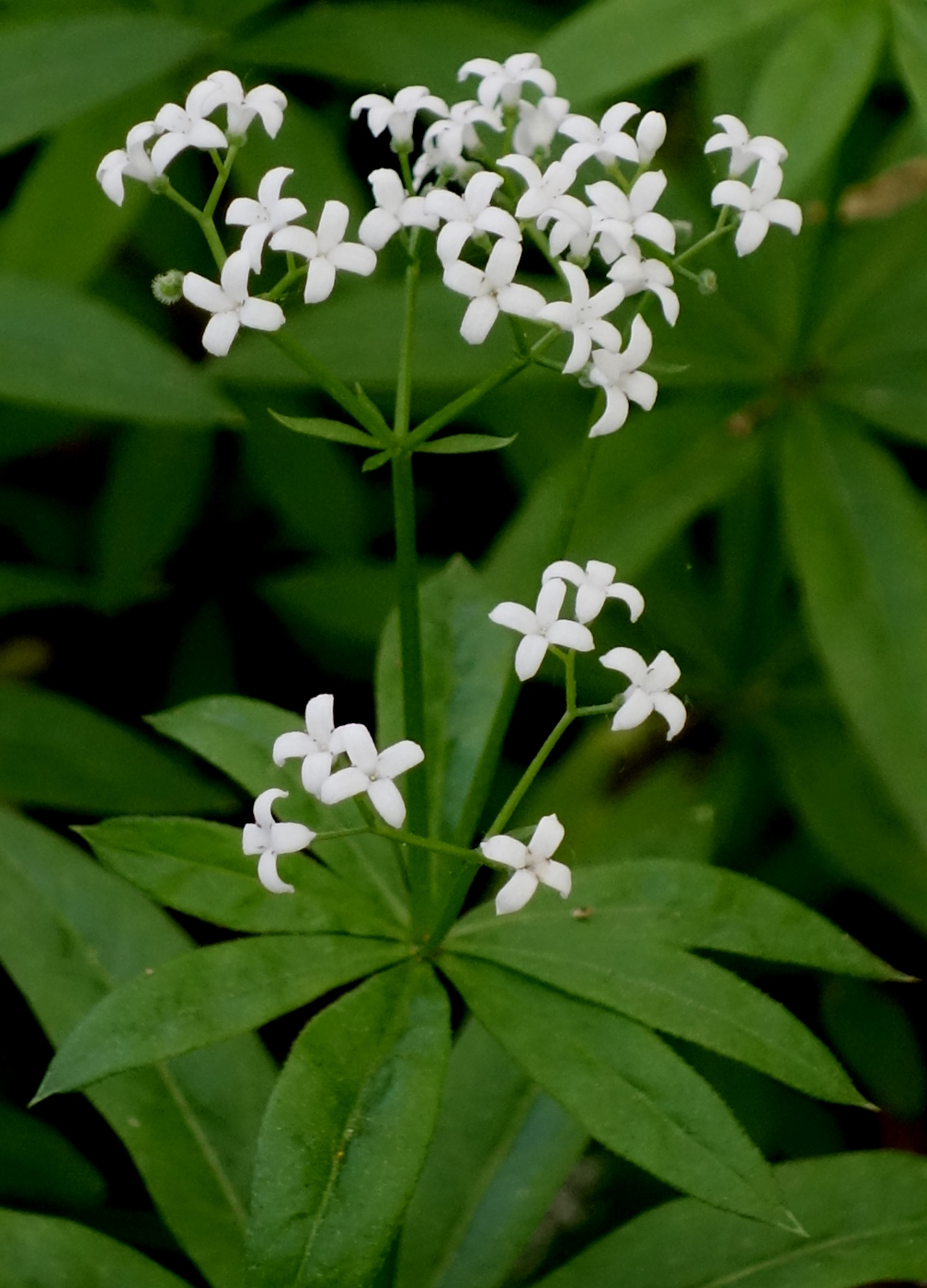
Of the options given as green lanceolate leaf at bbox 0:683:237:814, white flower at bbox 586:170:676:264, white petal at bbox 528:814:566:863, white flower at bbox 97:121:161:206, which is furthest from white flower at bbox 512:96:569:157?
green lanceolate leaf at bbox 0:683:237:814

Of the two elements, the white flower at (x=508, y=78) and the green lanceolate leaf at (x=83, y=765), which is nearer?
the white flower at (x=508, y=78)

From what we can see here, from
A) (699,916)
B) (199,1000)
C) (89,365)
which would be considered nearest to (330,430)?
(199,1000)

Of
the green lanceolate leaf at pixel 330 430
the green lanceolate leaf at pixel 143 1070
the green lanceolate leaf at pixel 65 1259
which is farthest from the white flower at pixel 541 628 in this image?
the green lanceolate leaf at pixel 65 1259

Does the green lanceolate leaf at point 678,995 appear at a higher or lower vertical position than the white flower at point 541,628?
lower

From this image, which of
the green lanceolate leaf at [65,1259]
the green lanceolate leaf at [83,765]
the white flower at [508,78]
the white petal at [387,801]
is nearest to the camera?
the white petal at [387,801]

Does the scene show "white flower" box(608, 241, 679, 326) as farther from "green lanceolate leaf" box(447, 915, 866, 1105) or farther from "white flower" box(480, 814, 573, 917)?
"green lanceolate leaf" box(447, 915, 866, 1105)

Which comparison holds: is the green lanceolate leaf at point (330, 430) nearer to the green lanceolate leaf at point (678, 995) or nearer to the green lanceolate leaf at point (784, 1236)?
the green lanceolate leaf at point (678, 995)
